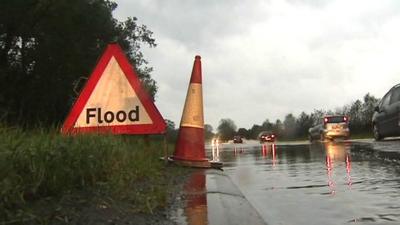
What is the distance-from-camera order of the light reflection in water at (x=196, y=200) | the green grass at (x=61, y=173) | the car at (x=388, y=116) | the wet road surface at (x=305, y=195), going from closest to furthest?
the green grass at (x=61, y=173)
the light reflection in water at (x=196, y=200)
the wet road surface at (x=305, y=195)
the car at (x=388, y=116)

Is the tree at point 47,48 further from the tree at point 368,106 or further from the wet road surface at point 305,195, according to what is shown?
the tree at point 368,106

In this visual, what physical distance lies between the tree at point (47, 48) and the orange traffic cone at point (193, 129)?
759 inches

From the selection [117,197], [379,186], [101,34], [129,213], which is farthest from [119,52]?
[101,34]

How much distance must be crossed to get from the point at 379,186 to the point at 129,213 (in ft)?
17.3

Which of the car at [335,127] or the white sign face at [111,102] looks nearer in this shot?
the white sign face at [111,102]

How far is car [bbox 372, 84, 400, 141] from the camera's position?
1877 cm

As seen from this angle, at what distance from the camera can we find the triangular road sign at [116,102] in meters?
→ 7.84

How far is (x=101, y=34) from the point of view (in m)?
34.2

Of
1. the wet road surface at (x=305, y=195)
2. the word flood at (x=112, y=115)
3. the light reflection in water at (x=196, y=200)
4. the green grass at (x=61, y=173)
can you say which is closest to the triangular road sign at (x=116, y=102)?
the word flood at (x=112, y=115)

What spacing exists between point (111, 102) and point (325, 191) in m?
3.23

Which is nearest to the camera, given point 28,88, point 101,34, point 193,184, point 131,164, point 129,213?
point 129,213

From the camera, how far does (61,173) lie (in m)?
4.97

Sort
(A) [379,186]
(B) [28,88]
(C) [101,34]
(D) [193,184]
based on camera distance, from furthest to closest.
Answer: (C) [101,34], (B) [28,88], (A) [379,186], (D) [193,184]

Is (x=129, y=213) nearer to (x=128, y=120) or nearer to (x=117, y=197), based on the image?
(x=117, y=197)
